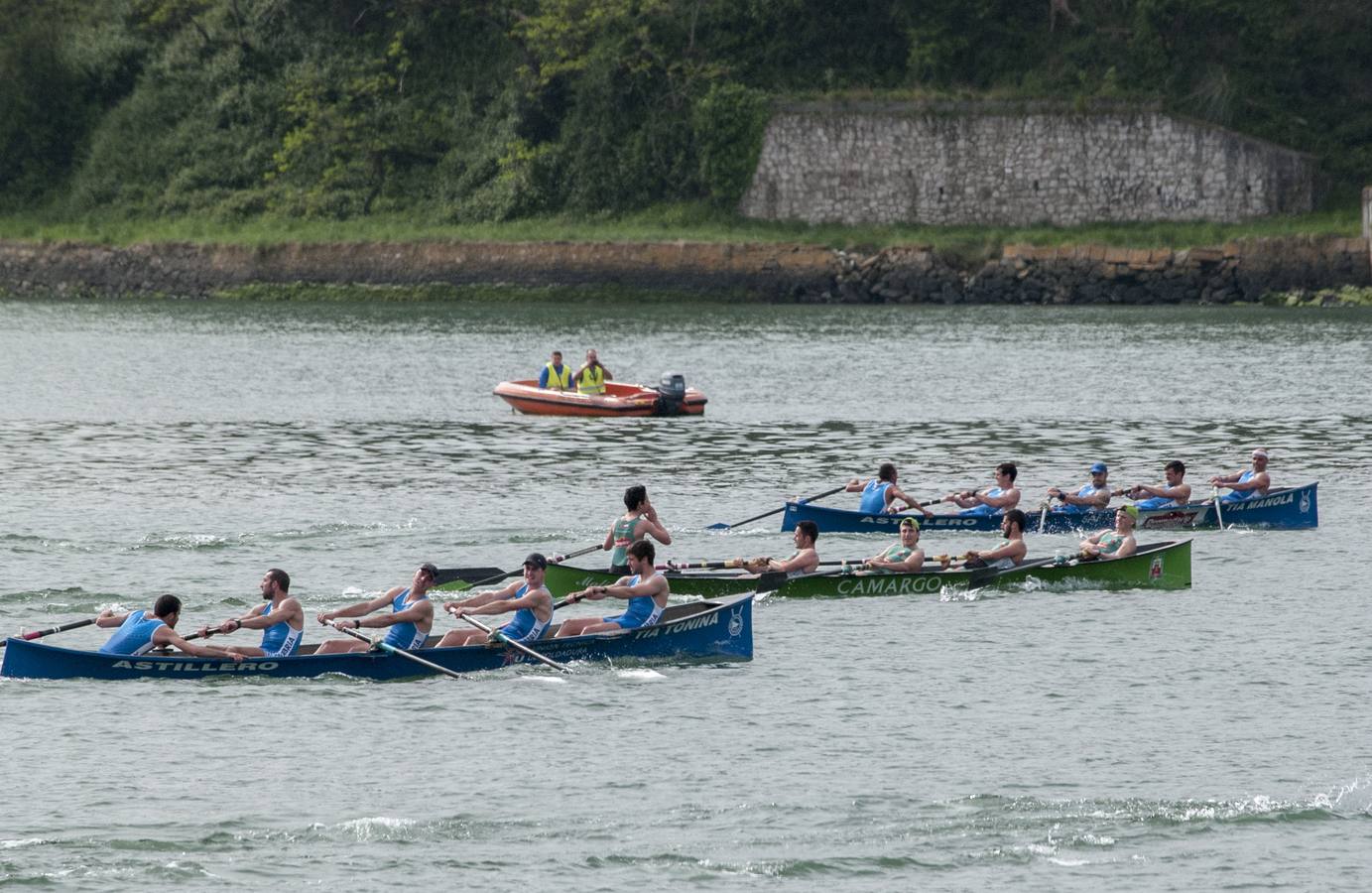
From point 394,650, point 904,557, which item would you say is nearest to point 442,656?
point 394,650

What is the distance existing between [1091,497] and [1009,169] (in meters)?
57.6

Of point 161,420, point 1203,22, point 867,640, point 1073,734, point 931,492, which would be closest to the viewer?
point 1073,734

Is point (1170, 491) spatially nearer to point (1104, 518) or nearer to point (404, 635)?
point (1104, 518)

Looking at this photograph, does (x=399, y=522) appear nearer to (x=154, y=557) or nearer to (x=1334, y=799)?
(x=154, y=557)

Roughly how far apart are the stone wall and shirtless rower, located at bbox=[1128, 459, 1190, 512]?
181 feet

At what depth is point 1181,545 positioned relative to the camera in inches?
1375

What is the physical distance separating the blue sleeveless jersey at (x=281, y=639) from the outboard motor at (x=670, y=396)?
28.9 metres

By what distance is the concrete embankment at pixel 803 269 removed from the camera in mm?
91188

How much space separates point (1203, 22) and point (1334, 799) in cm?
7745

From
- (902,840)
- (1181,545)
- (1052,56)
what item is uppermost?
(1052,56)

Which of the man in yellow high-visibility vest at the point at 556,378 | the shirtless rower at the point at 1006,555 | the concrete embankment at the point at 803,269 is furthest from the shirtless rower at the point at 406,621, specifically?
the concrete embankment at the point at 803,269

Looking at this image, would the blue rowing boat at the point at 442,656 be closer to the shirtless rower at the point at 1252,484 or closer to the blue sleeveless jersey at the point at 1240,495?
the blue sleeveless jersey at the point at 1240,495

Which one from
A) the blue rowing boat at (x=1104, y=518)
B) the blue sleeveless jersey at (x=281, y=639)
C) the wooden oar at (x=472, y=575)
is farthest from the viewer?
the blue rowing boat at (x=1104, y=518)

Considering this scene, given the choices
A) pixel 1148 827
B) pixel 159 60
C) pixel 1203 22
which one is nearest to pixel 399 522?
pixel 1148 827
